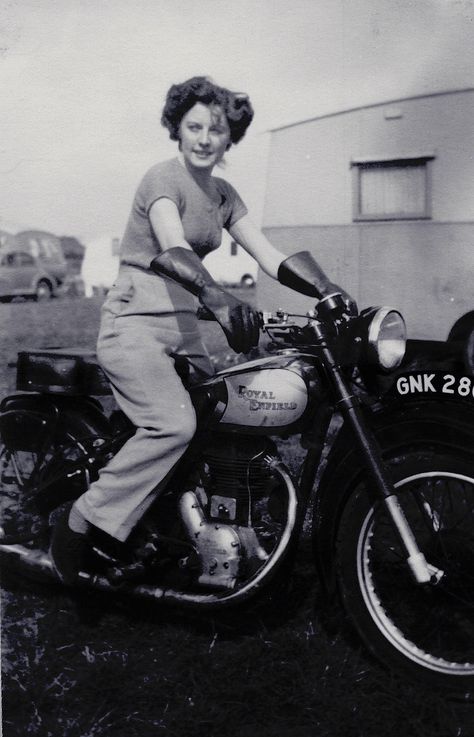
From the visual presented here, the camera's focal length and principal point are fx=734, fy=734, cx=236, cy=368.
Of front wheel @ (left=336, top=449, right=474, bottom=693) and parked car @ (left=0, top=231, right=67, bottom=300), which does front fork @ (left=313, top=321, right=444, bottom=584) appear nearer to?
front wheel @ (left=336, top=449, right=474, bottom=693)

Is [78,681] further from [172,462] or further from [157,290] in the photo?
[157,290]

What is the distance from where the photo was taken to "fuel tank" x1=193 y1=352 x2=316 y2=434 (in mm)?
2656

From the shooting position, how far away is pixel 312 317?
8.50 ft

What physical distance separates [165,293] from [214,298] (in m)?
0.38

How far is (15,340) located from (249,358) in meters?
0.98

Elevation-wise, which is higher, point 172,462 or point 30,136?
point 30,136

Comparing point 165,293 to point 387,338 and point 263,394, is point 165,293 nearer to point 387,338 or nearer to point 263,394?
point 263,394

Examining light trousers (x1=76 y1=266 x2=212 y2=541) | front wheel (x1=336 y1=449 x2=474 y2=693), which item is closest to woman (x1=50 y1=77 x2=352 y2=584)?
light trousers (x1=76 y1=266 x2=212 y2=541)

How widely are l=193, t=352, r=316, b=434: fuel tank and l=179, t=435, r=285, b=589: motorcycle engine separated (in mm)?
93

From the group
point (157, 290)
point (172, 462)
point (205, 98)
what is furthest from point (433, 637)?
point (205, 98)

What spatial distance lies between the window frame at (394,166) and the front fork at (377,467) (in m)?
0.62

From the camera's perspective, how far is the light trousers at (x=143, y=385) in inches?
106

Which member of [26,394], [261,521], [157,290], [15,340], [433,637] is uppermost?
[157,290]

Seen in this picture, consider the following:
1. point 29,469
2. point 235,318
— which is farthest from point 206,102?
point 29,469
